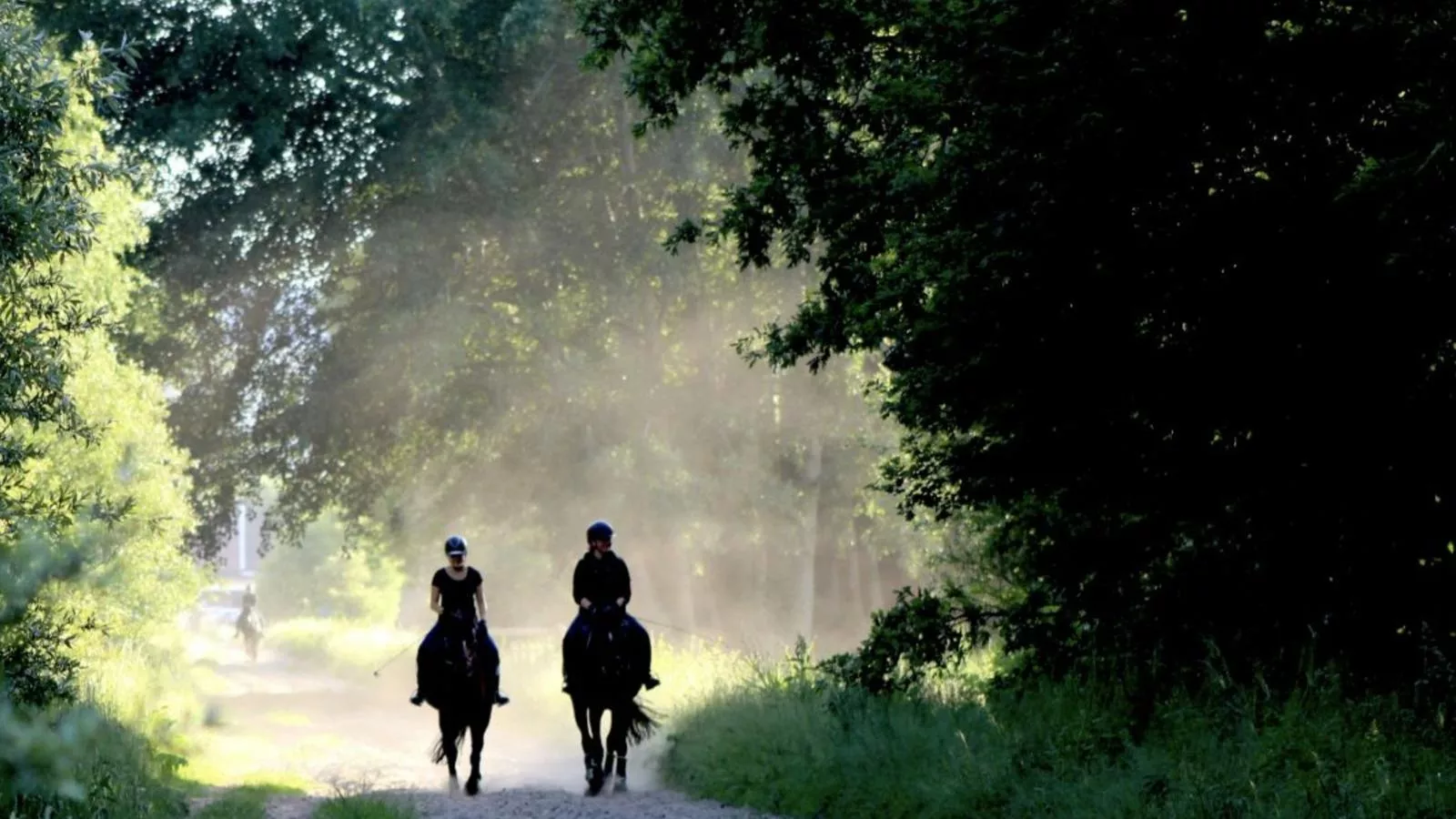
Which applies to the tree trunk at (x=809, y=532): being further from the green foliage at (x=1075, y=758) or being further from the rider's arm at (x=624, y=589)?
the green foliage at (x=1075, y=758)

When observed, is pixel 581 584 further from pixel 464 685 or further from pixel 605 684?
pixel 464 685

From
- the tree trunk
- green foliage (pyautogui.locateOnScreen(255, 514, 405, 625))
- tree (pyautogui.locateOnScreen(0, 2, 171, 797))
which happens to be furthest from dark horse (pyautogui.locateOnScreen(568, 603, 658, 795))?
green foliage (pyautogui.locateOnScreen(255, 514, 405, 625))

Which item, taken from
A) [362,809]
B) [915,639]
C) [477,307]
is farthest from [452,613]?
[477,307]

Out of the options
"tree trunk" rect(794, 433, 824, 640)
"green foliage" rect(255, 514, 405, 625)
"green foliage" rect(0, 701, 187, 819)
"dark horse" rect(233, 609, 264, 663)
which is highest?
"green foliage" rect(255, 514, 405, 625)

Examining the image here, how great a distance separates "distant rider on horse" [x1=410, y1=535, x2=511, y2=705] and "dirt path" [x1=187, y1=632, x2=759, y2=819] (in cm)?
125

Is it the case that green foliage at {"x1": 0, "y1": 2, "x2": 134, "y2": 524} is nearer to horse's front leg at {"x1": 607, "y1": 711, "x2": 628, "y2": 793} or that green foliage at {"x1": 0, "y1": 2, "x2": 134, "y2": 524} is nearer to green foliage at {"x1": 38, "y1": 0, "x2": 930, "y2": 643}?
horse's front leg at {"x1": 607, "y1": 711, "x2": 628, "y2": 793}

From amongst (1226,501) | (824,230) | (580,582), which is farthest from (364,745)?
(1226,501)

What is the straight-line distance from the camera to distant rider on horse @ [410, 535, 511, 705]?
15.7 m

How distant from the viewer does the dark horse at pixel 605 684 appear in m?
15.8

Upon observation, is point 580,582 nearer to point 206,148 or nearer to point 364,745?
point 364,745

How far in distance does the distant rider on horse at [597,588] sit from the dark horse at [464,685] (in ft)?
2.57

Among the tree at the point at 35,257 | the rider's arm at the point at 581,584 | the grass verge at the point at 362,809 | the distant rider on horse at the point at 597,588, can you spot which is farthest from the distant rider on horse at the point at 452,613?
the tree at the point at 35,257

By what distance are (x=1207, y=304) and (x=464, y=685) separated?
27.7 feet

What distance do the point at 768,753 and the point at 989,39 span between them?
6.94 meters
